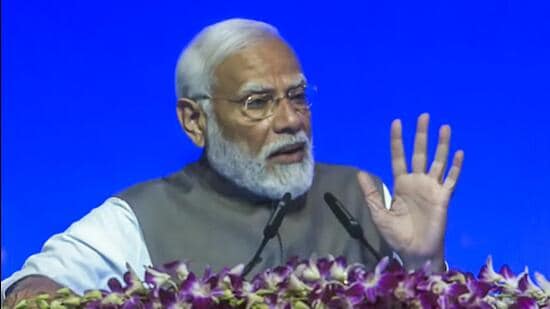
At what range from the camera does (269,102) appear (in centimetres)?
149

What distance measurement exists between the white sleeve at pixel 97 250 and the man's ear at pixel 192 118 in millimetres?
185

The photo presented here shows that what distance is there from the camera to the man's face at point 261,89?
1471 mm

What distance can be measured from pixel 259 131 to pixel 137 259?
0.92ft

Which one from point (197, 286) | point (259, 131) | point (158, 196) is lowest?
point (197, 286)

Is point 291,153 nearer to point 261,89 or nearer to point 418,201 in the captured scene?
point 261,89

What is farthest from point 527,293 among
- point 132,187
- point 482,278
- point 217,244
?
point 132,187

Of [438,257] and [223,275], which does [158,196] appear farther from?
[223,275]

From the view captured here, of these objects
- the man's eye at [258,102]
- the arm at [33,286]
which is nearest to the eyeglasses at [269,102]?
the man's eye at [258,102]

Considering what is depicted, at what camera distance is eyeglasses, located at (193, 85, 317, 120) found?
1.48 m

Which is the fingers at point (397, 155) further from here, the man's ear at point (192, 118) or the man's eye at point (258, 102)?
the man's ear at point (192, 118)

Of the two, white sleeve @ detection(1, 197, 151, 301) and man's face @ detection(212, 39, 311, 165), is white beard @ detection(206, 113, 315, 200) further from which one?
white sleeve @ detection(1, 197, 151, 301)

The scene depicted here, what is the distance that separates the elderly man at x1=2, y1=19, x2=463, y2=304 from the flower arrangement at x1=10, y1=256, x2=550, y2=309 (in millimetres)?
572

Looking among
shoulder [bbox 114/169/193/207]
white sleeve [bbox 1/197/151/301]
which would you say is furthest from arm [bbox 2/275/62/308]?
shoulder [bbox 114/169/193/207]

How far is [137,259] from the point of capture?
4.84 ft
